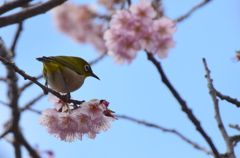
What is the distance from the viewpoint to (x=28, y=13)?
11.4 feet

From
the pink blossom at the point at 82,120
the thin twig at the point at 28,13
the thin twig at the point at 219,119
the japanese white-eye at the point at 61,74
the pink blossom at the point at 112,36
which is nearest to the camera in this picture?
the thin twig at the point at 219,119

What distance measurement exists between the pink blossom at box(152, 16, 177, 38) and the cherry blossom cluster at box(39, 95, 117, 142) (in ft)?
6.40

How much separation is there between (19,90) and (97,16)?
3140 mm

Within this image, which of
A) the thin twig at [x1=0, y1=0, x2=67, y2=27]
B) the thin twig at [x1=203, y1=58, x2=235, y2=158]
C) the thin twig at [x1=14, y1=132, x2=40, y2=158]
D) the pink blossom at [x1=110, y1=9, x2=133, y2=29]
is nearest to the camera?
the thin twig at [x1=203, y1=58, x2=235, y2=158]

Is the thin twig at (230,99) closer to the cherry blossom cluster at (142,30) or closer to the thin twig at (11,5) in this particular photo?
the cherry blossom cluster at (142,30)

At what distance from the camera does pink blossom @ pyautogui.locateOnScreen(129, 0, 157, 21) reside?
442 cm

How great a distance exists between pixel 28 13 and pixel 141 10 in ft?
4.86

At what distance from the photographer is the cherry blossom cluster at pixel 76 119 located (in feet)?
8.91

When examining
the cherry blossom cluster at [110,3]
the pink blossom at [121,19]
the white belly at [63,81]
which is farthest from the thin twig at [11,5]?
the cherry blossom cluster at [110,3]

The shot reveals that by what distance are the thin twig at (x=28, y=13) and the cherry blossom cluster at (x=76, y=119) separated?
1016mm

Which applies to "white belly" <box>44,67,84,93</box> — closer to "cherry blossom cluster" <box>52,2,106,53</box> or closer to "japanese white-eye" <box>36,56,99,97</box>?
"japanese white-eye" <box>36,56,99,97</box>

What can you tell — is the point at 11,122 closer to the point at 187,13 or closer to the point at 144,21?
the point at 144,21

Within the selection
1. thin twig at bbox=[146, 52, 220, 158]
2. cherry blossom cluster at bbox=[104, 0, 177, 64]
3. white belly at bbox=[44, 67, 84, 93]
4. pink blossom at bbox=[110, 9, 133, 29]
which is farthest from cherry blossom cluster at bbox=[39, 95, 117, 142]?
pink blossom at bbox=[110, 9, 133, 29]

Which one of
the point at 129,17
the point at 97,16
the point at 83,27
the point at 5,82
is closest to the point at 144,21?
the point at 129,17
